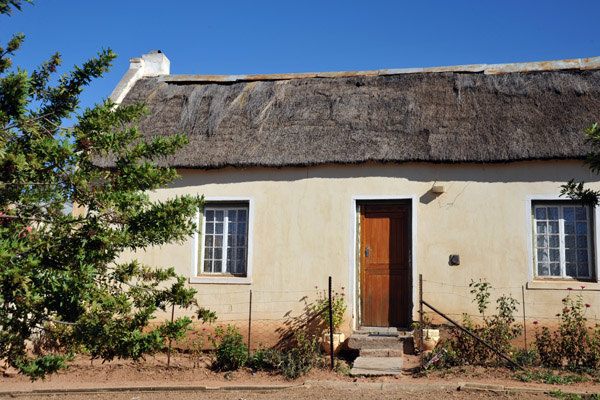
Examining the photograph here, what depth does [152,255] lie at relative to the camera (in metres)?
9.86

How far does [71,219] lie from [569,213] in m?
7.30

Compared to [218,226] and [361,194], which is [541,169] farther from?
[218,226]

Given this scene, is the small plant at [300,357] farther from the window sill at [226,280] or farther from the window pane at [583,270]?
the window pane at [583,270]

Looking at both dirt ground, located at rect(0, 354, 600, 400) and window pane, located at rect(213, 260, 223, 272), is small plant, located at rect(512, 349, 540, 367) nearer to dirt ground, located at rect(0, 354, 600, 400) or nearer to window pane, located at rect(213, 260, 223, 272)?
dirt ground, located at rect(0, 354, 600, 400)

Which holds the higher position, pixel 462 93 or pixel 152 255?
pixel 462 93

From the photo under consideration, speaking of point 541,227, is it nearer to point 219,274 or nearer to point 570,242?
point 570,242

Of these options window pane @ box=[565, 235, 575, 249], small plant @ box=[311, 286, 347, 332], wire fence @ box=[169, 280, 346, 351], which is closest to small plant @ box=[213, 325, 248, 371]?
wire fence @ box=[169, 280, 346, 351]

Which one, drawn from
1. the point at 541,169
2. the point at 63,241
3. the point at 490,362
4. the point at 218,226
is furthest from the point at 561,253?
the point at 63,241

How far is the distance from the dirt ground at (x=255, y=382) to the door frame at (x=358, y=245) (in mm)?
1169

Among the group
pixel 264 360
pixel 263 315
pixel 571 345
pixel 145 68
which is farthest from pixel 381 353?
pixel 145 68

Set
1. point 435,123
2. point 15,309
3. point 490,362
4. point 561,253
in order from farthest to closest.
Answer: point 435,123 → point 561,253 → point 490,362 → point 15,309

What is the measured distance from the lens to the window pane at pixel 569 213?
8906 millimetres

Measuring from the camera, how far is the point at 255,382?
318 inches

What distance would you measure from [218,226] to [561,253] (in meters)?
5.38
